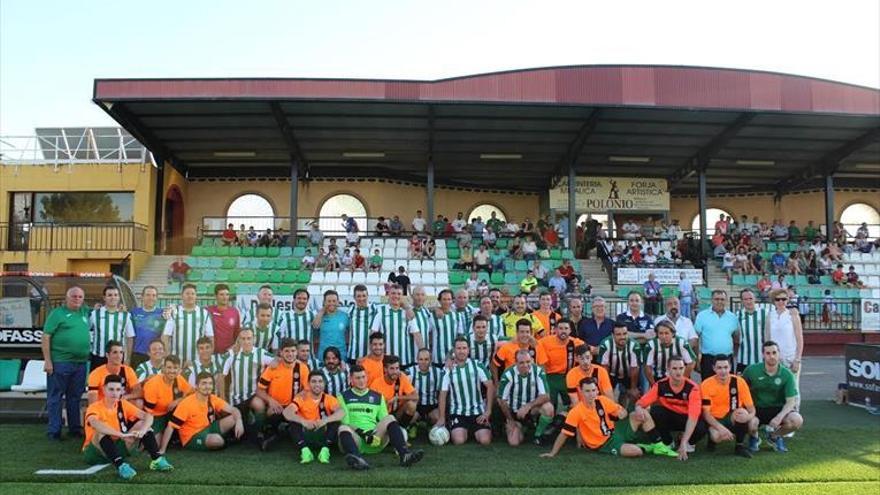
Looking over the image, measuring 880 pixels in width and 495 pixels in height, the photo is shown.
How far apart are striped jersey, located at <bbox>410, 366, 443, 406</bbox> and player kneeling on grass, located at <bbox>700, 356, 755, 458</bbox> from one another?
104 inches

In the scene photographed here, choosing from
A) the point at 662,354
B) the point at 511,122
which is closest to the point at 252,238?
the point at 511,122

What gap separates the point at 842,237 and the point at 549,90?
11532 millimetres

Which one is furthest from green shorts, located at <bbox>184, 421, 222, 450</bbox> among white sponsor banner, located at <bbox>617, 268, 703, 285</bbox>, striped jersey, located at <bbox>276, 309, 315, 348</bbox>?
white sponsor banner, located at <bbox>617, 268, 703, 285</bbox>

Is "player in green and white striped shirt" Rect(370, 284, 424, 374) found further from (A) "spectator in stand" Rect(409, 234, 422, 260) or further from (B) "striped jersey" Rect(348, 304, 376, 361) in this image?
(A) "spectator in stand" Rect(409, 234, 422, 260)

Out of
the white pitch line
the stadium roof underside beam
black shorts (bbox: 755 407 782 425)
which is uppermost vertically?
the stadium roof underside beam

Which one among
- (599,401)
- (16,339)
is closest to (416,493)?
(599,401)

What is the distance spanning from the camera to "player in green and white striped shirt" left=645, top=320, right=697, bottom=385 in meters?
7.22

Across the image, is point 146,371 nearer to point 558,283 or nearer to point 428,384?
point 428,384

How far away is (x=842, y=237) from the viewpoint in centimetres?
2098

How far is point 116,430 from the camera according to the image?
580 centimetres

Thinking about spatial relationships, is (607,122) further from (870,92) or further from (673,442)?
(673,442)

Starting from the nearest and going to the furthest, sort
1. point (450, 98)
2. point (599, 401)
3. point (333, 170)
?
1. point (599, 401)
2. point (450, 98)
3. point (333, 170)

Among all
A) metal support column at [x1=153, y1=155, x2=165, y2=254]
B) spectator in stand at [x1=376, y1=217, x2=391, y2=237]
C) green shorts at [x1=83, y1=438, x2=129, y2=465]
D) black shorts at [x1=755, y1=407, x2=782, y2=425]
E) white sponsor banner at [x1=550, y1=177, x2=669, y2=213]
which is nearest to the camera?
green shorts at [x1=83, y1=438, x2=129, y2=465]

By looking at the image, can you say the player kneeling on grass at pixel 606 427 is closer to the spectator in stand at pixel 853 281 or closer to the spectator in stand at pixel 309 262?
the spectator in stand at pixel 309 262
